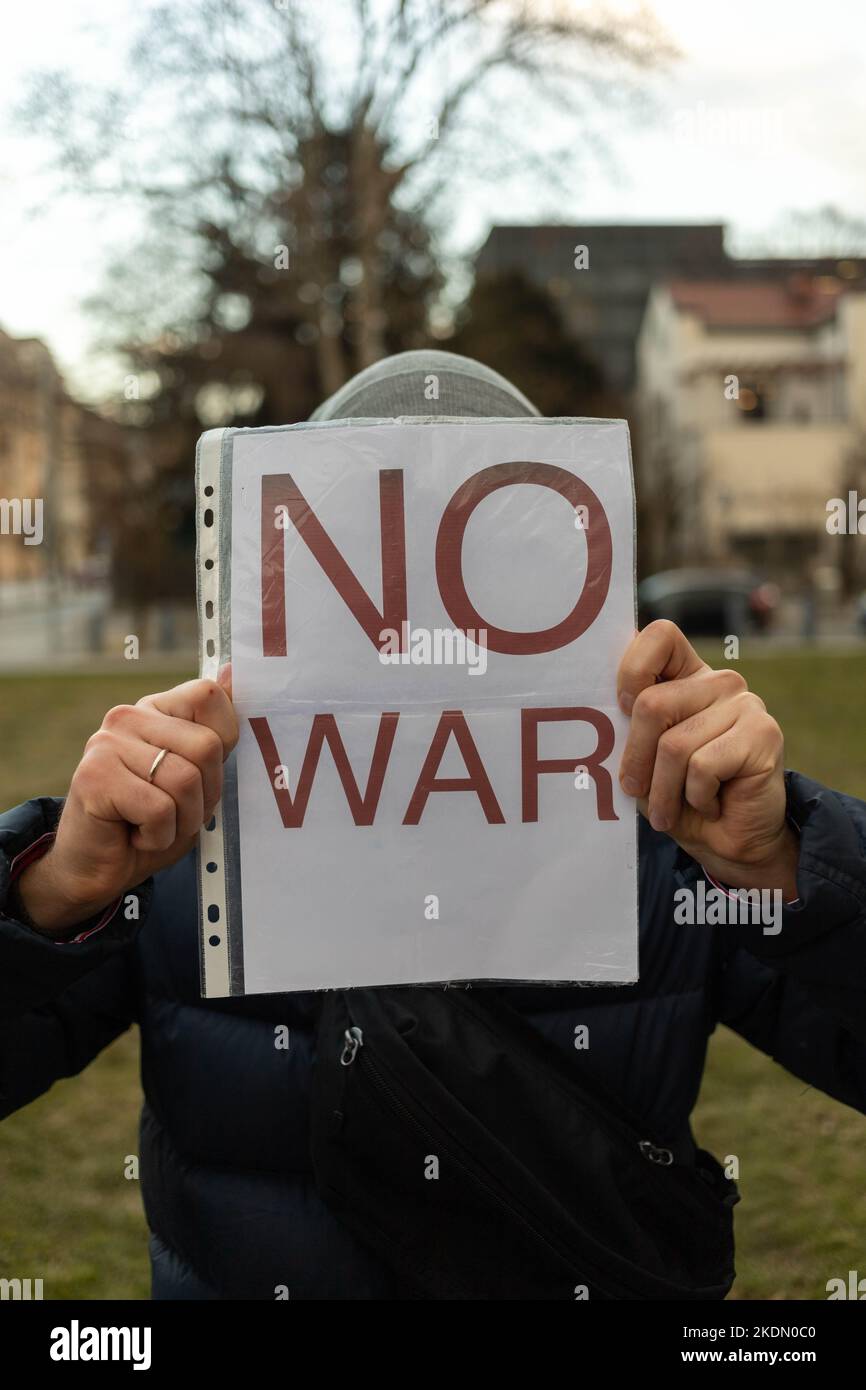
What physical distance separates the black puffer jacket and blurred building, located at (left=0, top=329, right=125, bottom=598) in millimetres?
10499

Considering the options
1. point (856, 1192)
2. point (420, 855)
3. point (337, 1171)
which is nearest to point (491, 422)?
point (420, 855)

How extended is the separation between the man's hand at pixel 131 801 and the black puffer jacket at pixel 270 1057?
188 millimetres

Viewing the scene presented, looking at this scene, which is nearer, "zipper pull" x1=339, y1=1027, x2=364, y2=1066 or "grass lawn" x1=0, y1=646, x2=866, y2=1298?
"zipper pull" x1=339, y1=1027, x2=364, y2=1066

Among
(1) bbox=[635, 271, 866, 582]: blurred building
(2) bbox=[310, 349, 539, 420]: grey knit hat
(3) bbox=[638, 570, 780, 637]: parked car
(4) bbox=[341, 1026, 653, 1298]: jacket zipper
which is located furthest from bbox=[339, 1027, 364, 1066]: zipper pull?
(1) bbox=[635, 271, 866, 582]: blurred building

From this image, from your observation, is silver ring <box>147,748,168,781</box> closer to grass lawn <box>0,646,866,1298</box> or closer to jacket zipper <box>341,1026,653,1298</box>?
jacket zipper <box>341,1026,653,1298</box>

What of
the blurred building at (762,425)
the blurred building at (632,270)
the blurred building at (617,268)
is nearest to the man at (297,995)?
the blurred building at (617,268)

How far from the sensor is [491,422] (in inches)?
59.7

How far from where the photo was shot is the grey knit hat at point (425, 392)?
1796 millimetres

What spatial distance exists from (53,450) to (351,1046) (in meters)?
19.2

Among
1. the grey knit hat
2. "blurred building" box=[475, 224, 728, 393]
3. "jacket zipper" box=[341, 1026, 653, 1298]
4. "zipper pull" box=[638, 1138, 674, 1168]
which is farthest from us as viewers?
"blurred building" box=[475, 224, 728, 393]

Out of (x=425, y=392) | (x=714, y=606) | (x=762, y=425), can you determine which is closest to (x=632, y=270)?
(x=762, y=425)

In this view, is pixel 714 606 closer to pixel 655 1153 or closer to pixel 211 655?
pixel 655 1153

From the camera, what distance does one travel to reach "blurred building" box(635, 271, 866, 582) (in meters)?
40.1

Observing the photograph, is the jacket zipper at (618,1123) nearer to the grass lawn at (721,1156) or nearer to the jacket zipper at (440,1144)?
the jacket zipper at (440,1144)
